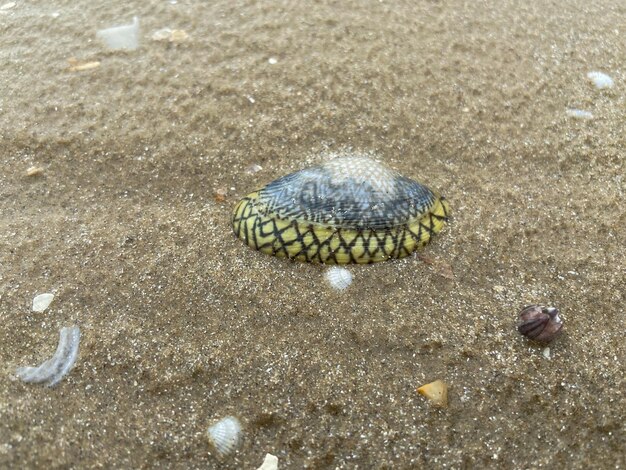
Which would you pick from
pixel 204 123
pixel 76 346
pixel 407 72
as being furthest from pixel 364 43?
pixel 76 346

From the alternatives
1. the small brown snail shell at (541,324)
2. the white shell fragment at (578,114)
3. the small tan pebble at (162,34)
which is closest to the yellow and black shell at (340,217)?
the small brown snail shell at (541,324)

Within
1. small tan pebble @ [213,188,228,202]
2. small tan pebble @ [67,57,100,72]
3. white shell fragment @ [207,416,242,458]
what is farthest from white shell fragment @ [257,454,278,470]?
small tan pebble @ [67,57,100,72]

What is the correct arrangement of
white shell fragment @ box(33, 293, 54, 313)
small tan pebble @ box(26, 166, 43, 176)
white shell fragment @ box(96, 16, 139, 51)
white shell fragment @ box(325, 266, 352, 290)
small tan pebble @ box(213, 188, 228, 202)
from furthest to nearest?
white shell fragment @ box(96, 16, 139, 51)
small tan pebble @ box(26, 166, 43, 176)
small tan pebble @ box(213, 188, 228, 202)
white shell fragment @ box(325, 266, 352, 290)
white shell fragment @ box(33, 293, 54, 313)

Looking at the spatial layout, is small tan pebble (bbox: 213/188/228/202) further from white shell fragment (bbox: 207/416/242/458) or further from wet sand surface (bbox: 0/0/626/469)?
white shell fragment (bbox: 207/416/242/458)

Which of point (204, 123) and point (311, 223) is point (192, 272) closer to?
point (311, 223)

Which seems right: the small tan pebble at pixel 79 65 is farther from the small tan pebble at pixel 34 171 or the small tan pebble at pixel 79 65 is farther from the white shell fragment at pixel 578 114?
the white shell fragment at pixel 578 114
